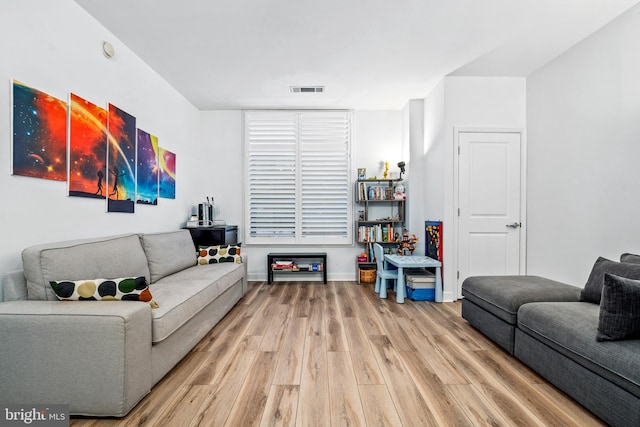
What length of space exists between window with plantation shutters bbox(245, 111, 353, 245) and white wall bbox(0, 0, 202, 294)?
5.33 feet

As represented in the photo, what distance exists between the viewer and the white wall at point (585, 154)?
2.55 meters

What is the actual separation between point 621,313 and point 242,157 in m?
4.61

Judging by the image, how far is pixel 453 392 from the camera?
1.82m

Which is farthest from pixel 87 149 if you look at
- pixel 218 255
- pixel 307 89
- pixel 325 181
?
pixel 325 181

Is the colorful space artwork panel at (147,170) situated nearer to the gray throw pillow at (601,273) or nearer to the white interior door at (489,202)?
the white interior door at (489,202)

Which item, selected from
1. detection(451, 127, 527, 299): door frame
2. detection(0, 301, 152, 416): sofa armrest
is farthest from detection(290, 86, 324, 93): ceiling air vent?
detection(0, 301, 152, 416): sofa armrest

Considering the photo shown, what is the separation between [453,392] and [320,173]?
11.8 ft

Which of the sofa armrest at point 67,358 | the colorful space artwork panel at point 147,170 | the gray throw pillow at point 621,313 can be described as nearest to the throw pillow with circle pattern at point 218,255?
the colorful space artwork panel at point 147,170

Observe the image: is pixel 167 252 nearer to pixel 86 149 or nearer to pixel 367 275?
pixel 86 149

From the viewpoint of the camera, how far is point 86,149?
7.94 feet

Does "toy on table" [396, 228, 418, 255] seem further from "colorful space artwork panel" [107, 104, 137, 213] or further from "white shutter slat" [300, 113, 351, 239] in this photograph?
"colorful space artwork panel" [107, 104, 137, 213]

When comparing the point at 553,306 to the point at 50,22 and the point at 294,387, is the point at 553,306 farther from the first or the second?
the point at 50,22

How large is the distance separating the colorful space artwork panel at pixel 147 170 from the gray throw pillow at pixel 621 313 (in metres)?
3.93

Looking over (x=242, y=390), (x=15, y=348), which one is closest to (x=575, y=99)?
(x=242, y=390)
